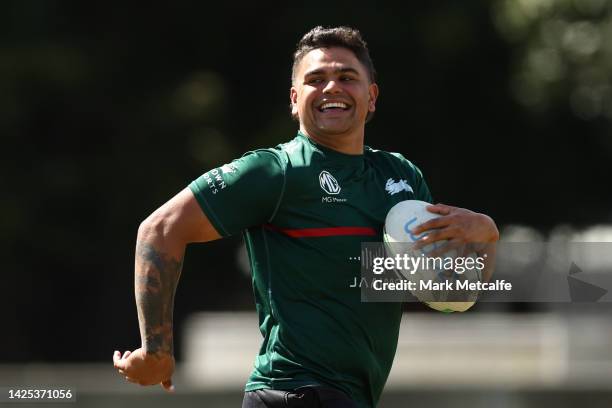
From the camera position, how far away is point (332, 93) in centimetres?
505

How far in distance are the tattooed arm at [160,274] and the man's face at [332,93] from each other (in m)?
0.67

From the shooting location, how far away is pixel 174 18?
20.4 meters

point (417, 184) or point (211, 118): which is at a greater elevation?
point (211, 118)

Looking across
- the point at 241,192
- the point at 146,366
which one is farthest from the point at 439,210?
the point at 146,366

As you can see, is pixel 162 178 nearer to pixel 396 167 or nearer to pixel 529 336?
pixel 529 336

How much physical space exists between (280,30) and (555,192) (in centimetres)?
540

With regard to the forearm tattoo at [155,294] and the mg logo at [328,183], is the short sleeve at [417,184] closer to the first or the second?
the mg logo at [328,183]

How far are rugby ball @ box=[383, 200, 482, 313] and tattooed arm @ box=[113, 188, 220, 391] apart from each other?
703 mm

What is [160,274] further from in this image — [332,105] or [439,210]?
[439,210]

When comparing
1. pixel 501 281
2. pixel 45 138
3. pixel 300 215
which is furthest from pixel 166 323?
pixel 45 138

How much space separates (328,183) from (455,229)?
536 mm

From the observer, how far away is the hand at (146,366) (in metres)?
4.68

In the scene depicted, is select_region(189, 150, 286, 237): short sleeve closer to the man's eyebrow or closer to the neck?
the neck

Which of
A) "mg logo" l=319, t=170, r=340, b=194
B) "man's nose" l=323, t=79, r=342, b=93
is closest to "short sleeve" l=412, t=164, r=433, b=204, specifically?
"mg logo" l=319, t=170, r=340, b=194
